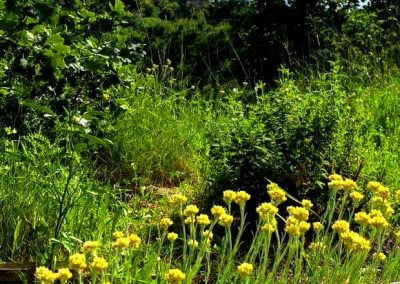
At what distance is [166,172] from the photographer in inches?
161

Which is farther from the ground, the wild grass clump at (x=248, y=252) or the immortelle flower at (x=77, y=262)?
the immortelle flower at (x=77, y=262)

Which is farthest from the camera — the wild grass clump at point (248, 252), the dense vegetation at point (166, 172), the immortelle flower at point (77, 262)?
the dense vegetation at point (166, 172)

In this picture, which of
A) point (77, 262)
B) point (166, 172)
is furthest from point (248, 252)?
point (166, 172)

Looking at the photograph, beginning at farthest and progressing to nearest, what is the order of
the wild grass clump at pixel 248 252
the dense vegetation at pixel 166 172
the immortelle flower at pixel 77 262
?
the dense vegetation at pixel 166 172 < the wild grass clump at pixel 248 252 < the immortelle flower at pixel 77 262

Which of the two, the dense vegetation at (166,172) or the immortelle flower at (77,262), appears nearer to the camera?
the immortelle flower at (77,262)

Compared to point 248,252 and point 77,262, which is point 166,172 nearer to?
point 248,252

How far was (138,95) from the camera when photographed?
4.63 m

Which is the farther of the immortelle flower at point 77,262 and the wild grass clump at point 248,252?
the wild grass clump at point 248,252

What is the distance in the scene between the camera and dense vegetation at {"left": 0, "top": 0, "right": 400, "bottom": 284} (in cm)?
226

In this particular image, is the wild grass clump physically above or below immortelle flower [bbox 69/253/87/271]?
below

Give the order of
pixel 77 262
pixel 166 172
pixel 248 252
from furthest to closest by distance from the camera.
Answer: pixel 166 172 → pixel 248 252 → pixel 77 262

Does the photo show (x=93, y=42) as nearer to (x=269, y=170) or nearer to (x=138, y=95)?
(x=269, y=170)

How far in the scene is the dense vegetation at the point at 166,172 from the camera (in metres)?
2.26

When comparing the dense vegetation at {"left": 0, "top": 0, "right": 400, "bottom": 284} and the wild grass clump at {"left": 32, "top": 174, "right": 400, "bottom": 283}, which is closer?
the wild grass clump at {"left": 32, "top": 174, "right": 400, "bottom": 283}
